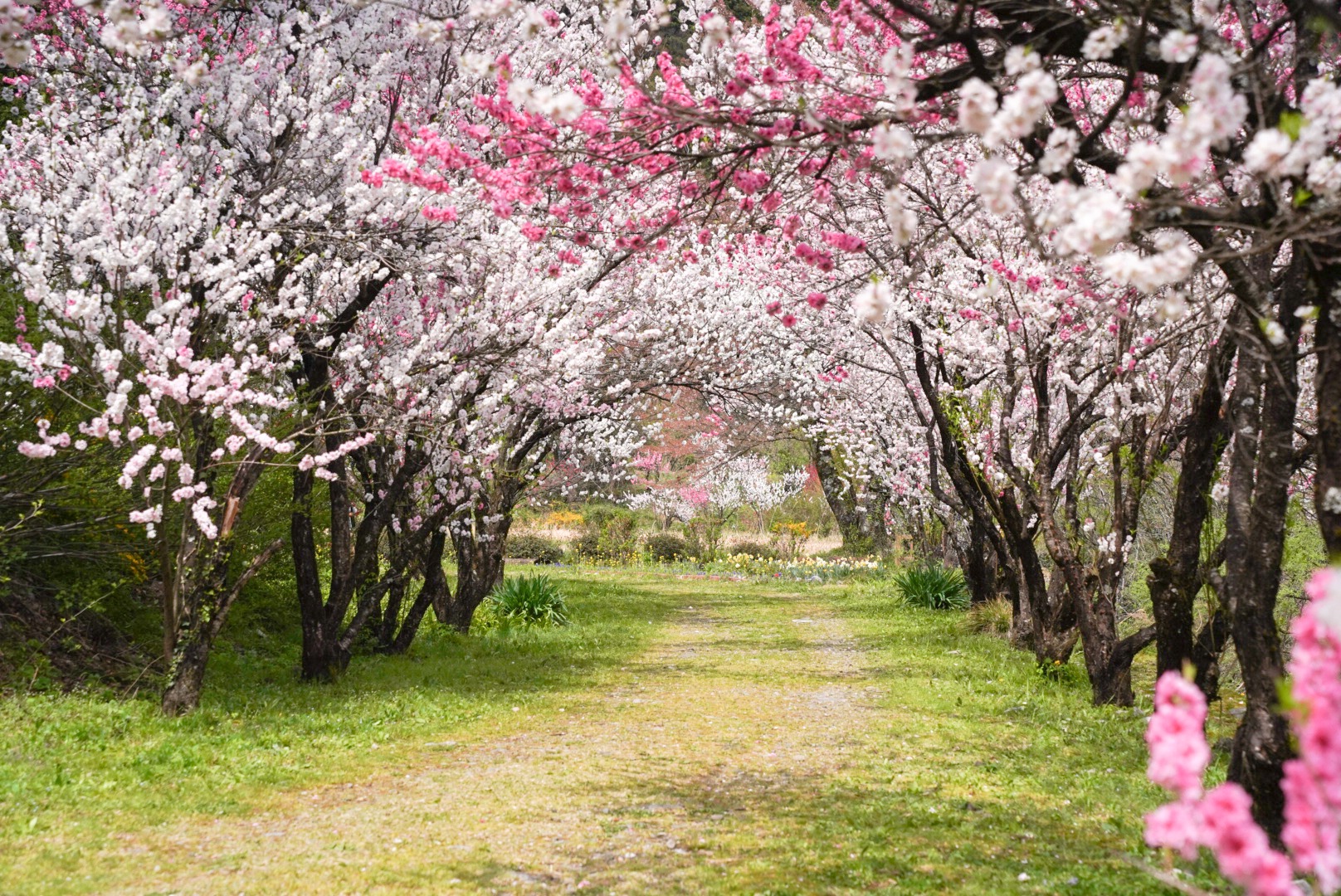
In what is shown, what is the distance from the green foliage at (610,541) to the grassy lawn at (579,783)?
17.2m

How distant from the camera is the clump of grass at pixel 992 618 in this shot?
14.9 meters

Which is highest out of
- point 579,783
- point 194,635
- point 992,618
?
point 194,635

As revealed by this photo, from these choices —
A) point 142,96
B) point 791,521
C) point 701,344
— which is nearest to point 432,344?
point 142,96

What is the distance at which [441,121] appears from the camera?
1028 cm

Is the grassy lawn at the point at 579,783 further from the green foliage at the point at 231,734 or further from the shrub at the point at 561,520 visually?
the shrub at the point at 561,520

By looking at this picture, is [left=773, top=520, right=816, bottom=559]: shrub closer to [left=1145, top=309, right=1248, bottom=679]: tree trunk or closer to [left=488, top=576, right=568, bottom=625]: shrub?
[left=488, top=576, right=568, bottom=625]: shrub

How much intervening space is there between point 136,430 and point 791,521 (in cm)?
2728

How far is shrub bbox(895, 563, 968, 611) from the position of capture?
709 inches

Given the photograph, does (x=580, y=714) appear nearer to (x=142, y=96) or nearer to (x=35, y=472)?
(x=35, y=472)

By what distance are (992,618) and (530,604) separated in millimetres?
6623

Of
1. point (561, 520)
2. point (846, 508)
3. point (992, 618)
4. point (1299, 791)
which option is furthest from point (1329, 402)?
point (561, 520)

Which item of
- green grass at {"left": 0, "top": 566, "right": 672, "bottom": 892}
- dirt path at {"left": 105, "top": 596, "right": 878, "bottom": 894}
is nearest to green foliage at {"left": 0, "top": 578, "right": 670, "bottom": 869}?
green grass at {"left": 0, "top": 566, "right": 672, "bottom": 892}

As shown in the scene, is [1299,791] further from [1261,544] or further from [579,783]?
[579,783]

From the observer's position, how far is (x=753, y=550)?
1177 inches
